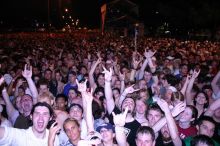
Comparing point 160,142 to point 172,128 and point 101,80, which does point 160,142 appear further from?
point 101,80

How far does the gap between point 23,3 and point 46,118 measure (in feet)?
207

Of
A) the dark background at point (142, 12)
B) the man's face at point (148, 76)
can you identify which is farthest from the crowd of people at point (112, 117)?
the dark background at point (142, 12)

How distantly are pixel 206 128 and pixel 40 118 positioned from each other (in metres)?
2.17

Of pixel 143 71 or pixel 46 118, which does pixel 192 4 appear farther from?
pixel 46 118

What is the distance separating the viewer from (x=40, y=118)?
171 inches

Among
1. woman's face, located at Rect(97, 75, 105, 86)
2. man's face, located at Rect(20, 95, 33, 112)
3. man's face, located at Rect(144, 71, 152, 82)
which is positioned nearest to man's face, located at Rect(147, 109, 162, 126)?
man's face, located at Rect(20, 95, 33, 112)

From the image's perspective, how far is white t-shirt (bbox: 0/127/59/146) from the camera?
162 inches

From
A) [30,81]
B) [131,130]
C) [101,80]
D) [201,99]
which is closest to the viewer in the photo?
[131,130]

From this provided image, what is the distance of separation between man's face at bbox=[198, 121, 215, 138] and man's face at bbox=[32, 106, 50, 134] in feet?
6.63

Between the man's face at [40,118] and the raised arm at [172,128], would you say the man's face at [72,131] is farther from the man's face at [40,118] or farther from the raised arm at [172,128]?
the raised arm at [172,128]

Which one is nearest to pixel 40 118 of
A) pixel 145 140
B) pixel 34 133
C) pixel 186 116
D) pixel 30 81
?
pixel 34 133

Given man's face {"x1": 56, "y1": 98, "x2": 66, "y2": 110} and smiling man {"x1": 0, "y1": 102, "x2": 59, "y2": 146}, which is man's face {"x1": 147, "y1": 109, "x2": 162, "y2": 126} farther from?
man's face {"x1": 56, "y1": 98, "x2": 66, "y2": 110}

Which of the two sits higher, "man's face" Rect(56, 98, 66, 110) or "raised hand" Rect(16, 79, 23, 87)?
"raised hand" Rect(16, 79, 23, 87)

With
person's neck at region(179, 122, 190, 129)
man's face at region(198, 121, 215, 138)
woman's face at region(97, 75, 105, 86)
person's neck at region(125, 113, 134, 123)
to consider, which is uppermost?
woman's face at region(97, 75, 105, 86)
